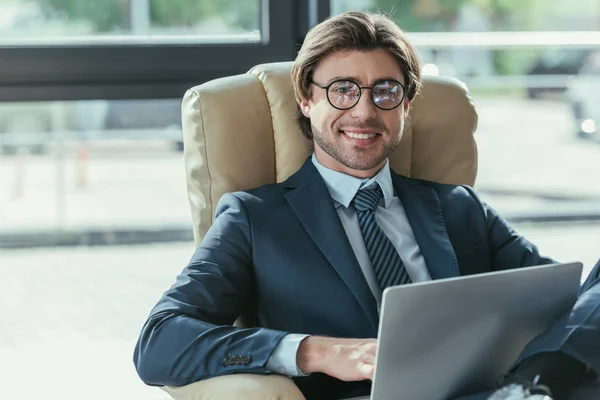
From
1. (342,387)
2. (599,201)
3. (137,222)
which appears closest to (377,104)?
(342,387)

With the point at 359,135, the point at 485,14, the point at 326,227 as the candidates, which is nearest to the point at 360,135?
the point at 359,135

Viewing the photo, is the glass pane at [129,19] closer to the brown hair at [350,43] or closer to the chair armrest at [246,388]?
the brown hair at [350,43]

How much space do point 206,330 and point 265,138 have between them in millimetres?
627

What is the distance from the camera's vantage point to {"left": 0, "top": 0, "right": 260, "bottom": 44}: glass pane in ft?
8.70

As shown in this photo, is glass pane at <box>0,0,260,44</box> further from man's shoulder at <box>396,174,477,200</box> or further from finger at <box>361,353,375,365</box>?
finger at <box>361,353,375,365</box>

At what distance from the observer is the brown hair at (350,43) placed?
1.95 metres

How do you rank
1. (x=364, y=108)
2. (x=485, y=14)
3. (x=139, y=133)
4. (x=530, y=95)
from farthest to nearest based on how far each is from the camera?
(x=530, y=95) < (x=485, y=14) < (x=139, y=133) < (x=364, y=108)

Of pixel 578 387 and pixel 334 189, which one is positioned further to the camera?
pixel 334 189

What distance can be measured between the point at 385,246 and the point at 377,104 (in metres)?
0.31

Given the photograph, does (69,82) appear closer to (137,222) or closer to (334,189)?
(137,222)

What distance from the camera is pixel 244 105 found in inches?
81.0

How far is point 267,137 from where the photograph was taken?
2078 millimetres

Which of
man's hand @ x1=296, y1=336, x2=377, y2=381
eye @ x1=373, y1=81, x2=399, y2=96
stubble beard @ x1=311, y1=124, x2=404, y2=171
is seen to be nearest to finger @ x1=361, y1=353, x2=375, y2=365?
man's hand @ x1=296, y1=336, x2=377, y2=381

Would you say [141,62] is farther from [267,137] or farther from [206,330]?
[206,330]
